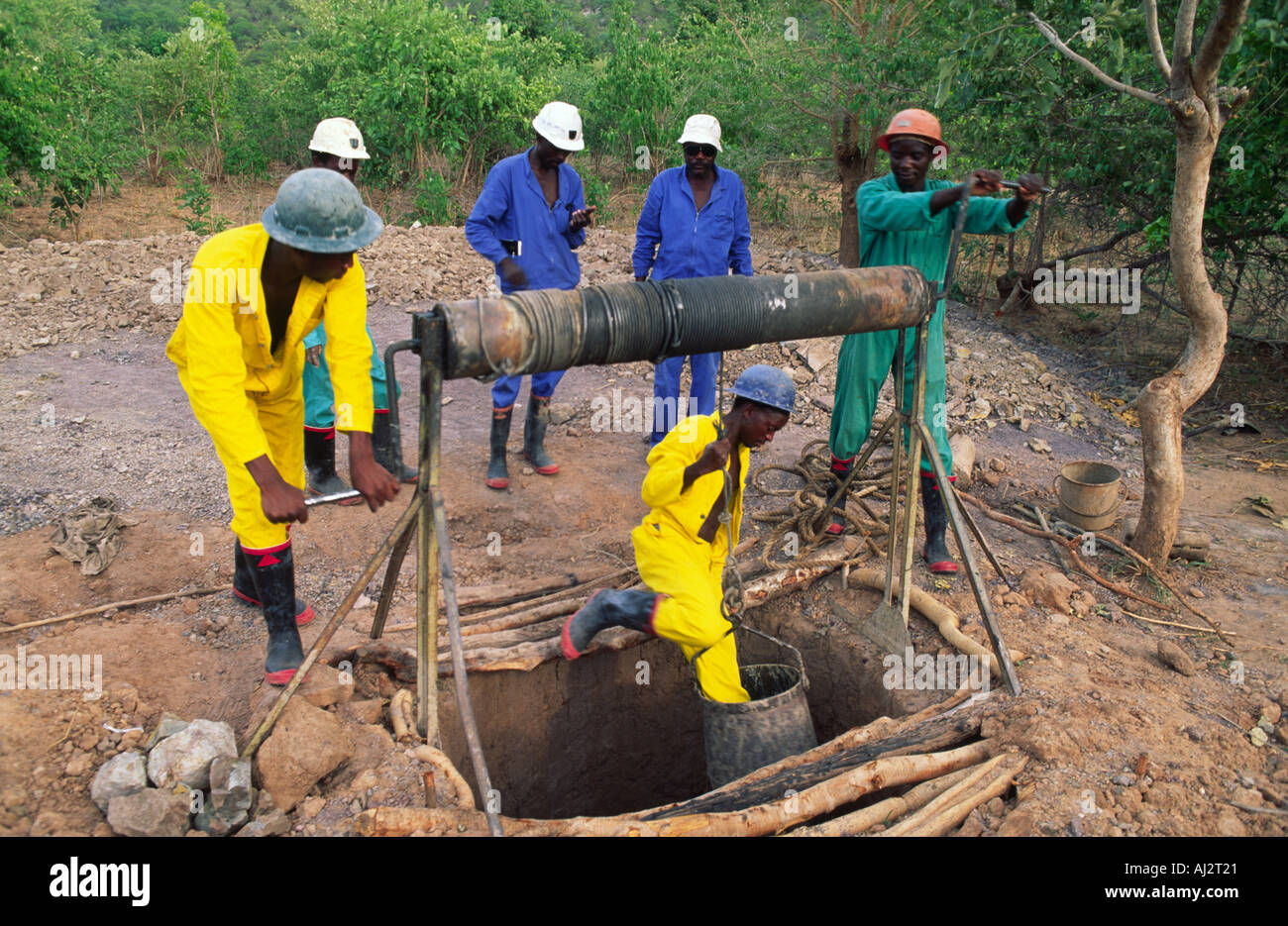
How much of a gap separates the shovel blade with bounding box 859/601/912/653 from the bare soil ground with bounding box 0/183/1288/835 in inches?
5.1

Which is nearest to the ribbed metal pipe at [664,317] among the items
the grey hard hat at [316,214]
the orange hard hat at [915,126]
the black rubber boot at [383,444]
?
the grey hard hat at [316,214]

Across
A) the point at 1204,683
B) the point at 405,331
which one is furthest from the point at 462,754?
the point at 405,331

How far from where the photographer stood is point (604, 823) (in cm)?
279

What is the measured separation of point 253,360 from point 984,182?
9.30 ft

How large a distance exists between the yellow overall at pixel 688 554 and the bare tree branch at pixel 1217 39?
256 centimetres

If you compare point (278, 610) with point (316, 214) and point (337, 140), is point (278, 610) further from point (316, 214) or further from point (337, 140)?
point (337, 140)

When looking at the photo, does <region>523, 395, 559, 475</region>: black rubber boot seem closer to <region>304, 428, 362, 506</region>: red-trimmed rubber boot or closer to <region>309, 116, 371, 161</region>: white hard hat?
<region>304, 428, 362, 506</region>: red-trimmed rubber boot

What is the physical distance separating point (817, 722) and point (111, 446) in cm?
445

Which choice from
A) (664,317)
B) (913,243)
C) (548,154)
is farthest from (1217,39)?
(548,154)

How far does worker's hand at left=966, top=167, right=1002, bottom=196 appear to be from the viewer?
3.43m

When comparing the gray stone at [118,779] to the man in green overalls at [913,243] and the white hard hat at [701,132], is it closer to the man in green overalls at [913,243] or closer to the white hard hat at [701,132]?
the man in green overalls at [913,243]

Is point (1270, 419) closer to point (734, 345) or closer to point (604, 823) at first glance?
point (734, 345)

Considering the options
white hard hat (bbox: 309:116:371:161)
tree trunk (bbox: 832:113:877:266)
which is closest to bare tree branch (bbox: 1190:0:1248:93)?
white hard hat (bbox: 309:116:371:161)

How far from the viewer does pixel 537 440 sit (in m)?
5.56
